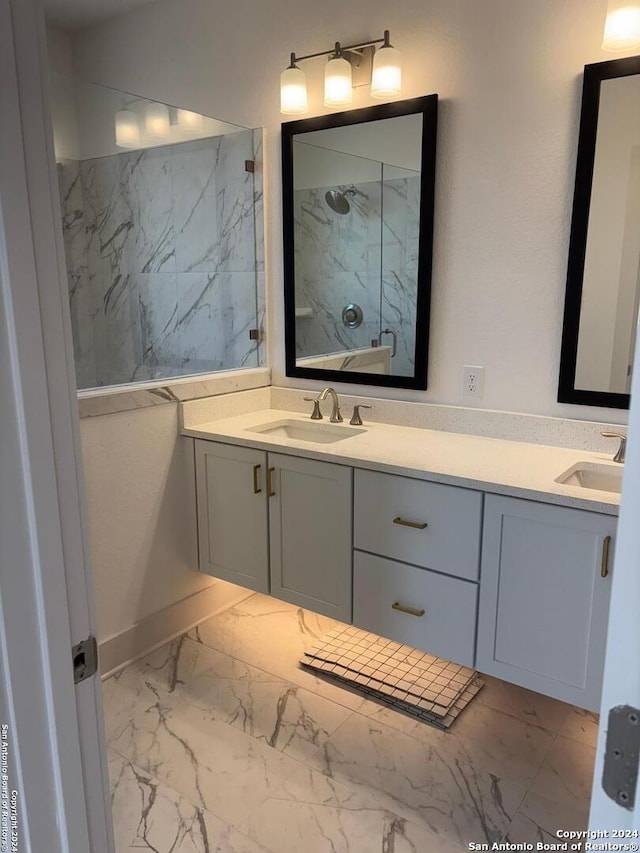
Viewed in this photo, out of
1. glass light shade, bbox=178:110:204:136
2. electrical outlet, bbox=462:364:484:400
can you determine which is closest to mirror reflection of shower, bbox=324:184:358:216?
glass light shade, bbox=178:110:204:136

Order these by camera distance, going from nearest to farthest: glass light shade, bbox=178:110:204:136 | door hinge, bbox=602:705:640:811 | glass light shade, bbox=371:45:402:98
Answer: door hinge, bbox=602:705:640:811
glass light shade, bbox=371:45:402:98
glass light shade, bbox=178:110:204:136

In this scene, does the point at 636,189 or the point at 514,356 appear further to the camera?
the point at 514,356

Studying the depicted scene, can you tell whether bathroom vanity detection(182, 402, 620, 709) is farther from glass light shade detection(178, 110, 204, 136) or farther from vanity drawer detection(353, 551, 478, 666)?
glass light shade detection(178, 110, 204, 136)

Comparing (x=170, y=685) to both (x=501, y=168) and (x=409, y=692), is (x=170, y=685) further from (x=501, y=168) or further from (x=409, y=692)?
(x=501, y=168)

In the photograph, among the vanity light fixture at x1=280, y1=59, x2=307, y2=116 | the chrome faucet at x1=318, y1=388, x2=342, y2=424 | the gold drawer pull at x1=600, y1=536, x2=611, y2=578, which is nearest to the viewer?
the gold drawer pull at x1=600, y1=536, x2=611, y2=578

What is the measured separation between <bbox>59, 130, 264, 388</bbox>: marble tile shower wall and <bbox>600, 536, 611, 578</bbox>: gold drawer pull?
5.78 ft

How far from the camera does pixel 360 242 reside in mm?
2516

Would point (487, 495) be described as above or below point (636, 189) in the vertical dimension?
below

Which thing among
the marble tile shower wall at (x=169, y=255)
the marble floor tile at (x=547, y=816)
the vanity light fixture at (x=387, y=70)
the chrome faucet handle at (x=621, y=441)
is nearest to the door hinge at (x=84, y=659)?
the marble floor tile at (x=547, y=816)

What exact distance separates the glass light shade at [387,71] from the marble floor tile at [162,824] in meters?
2.39

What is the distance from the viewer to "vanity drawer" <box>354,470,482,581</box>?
72.4 inches

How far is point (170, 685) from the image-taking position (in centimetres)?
230

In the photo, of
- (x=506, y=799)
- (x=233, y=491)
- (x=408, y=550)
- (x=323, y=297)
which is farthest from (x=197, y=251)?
(x=506, y=799)

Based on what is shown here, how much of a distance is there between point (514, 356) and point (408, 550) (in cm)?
80
